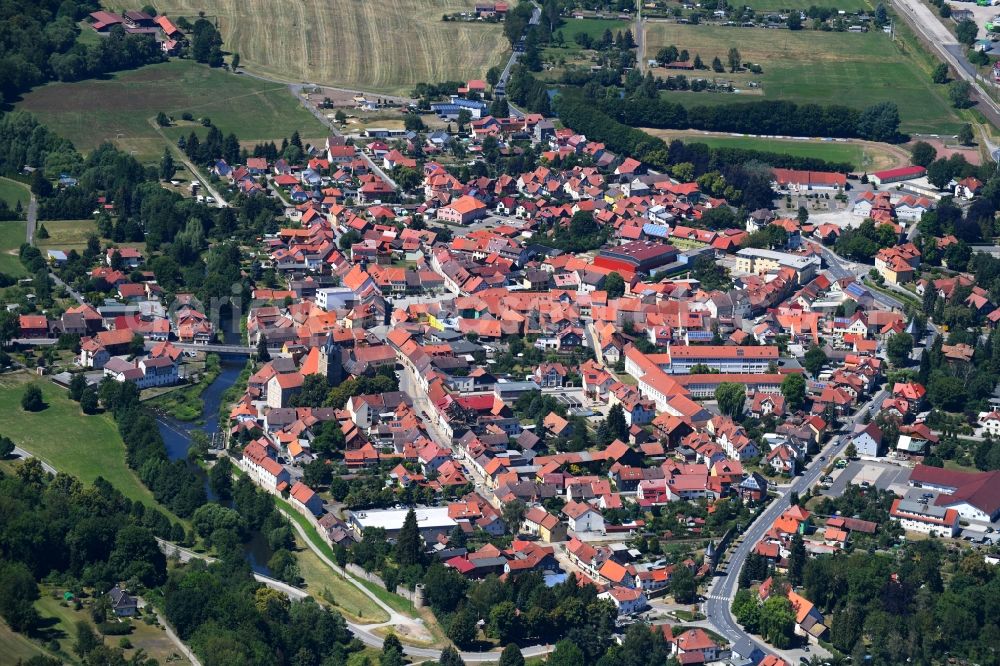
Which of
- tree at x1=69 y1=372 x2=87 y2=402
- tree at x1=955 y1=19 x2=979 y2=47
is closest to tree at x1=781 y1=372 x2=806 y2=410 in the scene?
tree at x1=69 y1=372 x2=87 y2=402

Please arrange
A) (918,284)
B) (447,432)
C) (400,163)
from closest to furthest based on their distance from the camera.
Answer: (447,432), (918,284), (400,163)

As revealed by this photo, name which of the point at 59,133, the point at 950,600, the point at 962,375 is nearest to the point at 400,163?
the point at 59,133

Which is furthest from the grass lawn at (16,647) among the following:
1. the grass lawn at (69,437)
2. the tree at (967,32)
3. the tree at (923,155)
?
the tree at (967,32)

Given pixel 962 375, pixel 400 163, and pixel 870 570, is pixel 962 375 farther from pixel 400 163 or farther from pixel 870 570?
pixel 400 163

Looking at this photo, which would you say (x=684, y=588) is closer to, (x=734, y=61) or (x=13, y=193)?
(x=13, y=193)

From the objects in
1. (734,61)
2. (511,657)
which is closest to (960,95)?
(734,61)

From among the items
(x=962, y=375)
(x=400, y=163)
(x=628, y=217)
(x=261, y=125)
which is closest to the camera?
(x=962, y=375)

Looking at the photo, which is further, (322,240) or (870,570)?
(322,240)

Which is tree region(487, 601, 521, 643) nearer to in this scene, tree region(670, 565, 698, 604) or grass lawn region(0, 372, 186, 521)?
tree region(670, 565, 698, 604)
